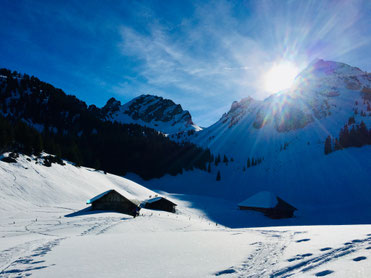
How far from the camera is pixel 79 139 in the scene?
339 ft

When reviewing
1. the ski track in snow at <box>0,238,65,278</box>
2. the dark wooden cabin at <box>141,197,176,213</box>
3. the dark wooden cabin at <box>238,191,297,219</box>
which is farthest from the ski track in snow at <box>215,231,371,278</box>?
the dark wooden cabin at <box>238,191,297,219</box>

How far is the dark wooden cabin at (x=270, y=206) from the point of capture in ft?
163

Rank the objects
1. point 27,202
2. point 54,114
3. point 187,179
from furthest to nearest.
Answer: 1. point 54,114
2. point 187,179
3. point 27,202

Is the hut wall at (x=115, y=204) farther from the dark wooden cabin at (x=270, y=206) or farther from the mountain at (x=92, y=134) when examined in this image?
the mountain at (x=92, y=134)

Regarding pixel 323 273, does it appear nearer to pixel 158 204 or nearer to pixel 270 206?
pixel 158 204

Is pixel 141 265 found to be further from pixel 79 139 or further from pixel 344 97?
pixel 344 97

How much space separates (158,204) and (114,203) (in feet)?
38.7

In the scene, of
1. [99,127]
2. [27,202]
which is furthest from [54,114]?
[27,202]

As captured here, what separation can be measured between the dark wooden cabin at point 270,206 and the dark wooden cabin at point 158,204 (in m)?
18.4

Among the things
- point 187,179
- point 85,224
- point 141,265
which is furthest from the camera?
point 187,179

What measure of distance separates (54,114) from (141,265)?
5149 inches

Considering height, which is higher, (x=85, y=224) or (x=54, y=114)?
(x=54, y=114)

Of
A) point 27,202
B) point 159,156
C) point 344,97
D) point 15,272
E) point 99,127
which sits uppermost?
point 344,97

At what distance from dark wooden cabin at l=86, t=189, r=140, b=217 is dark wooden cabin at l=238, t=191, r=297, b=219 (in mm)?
28495
